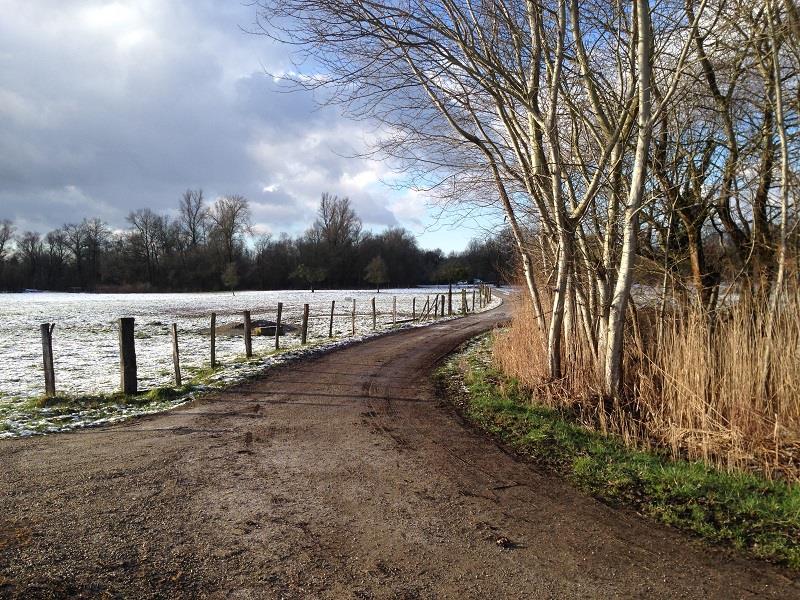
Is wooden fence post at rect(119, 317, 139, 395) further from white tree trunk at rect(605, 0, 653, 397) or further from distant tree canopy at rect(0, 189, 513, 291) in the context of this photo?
distant tree canopy at rect(0, 189, 513, 291)

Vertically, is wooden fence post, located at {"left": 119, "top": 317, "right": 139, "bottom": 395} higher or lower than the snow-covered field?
higher

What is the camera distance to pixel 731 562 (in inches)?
127

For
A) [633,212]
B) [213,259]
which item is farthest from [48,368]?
[213,259]

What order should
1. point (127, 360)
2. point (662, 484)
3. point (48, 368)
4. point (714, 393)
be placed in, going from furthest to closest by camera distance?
point (127, 360) < point (48, 368) < point (714, 393) < point (662, 484)

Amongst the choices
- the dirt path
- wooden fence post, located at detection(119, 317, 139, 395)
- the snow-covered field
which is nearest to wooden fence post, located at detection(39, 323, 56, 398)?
the snow-covered field

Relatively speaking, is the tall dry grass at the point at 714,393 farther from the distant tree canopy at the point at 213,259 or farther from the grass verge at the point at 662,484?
the distant tree canopy at the point at 213,259

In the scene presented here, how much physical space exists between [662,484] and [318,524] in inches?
119

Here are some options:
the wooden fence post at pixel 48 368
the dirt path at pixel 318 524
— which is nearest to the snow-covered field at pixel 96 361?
the wooden fence post at pixel 48 368

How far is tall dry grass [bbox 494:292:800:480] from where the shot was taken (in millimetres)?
4988

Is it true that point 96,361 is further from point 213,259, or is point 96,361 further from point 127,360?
point 213,259

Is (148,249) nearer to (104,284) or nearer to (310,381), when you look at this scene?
(104,284)

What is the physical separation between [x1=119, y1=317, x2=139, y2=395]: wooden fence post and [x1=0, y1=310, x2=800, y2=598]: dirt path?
213cm

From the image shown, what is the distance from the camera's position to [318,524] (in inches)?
146

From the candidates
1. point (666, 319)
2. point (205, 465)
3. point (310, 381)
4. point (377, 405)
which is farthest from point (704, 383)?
point (310, 381)
